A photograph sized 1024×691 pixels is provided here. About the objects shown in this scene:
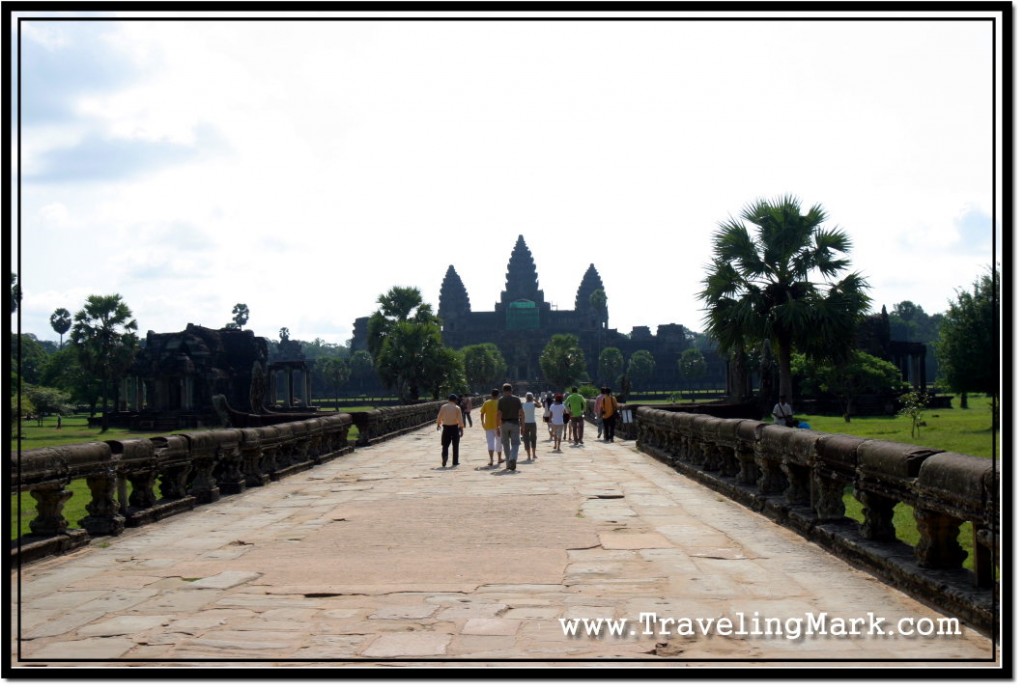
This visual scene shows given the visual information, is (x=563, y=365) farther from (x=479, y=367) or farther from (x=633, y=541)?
(x=633, y=541)

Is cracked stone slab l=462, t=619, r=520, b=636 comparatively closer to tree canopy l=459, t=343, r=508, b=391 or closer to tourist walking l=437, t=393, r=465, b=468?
tourist walking l=437, t=393, r=465, b=468

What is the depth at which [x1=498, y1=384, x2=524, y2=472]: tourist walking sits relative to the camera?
16188mm

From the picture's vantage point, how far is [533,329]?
156m

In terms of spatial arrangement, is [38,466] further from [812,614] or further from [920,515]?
[920,515]

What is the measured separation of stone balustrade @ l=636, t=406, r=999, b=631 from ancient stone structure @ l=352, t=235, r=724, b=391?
12409cm

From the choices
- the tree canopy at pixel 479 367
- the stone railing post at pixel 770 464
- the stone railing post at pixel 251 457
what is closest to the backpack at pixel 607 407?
the stone railing post at pixel 251 457

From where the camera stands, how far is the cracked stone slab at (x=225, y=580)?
21.2ft

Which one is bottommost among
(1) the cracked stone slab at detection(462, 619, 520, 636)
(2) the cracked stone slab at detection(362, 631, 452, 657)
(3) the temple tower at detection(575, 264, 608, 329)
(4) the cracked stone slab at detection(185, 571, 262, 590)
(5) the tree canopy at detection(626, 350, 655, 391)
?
(4) the cracked stone slab at detection(185, 571, 262, 590)

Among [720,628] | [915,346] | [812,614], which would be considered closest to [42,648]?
[720,628]

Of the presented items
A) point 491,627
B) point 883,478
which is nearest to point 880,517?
point 883,478

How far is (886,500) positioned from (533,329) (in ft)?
488

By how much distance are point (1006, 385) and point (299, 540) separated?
5.89m

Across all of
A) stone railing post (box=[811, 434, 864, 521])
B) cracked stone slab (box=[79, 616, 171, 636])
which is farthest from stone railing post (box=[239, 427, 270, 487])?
cracked stone slab (box=[79, 616, 171, 636])

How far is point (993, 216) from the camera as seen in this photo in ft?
13.5
